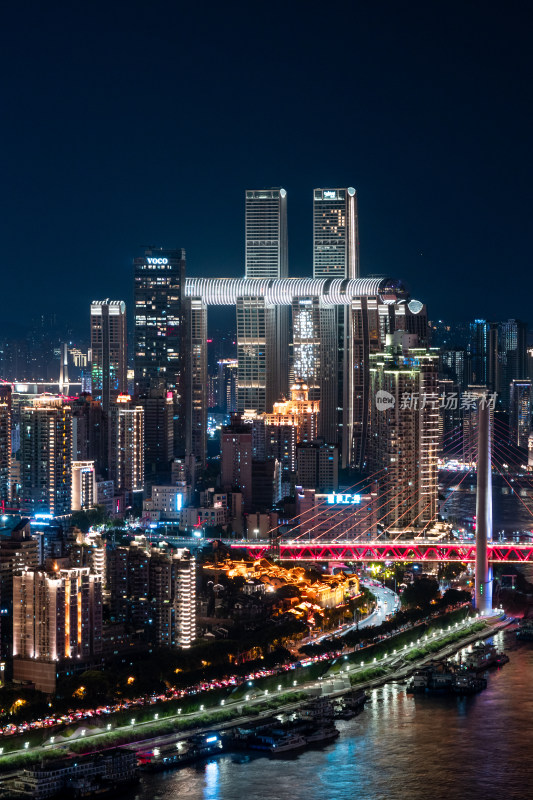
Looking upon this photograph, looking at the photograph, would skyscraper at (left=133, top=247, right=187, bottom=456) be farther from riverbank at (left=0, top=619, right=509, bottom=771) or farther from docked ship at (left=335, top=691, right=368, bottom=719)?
docked ship at (left=335, top=691, right=368, bottom=719)

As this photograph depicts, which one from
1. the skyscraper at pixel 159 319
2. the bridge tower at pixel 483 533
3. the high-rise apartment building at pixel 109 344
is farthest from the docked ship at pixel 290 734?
the skyscraper at pixel 159 319

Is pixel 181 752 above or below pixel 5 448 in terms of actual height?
below

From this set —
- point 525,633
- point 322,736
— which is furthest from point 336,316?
point 322,736

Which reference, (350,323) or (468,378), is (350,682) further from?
(468,378)

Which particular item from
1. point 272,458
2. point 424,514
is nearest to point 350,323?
point 272,458

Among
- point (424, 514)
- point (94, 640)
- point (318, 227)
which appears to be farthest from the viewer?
point (318, 227)

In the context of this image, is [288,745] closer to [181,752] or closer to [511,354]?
[181,752]

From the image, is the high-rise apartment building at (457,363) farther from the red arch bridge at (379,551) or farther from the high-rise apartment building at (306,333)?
the red arch bridge at (379,551)
